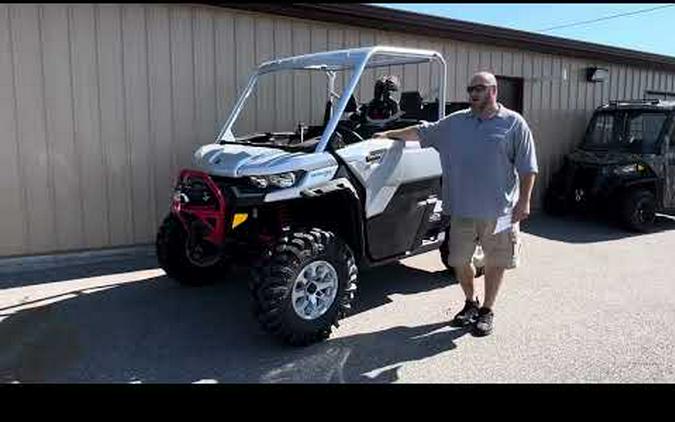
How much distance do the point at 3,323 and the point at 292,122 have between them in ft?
13.6

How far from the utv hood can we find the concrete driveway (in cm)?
122

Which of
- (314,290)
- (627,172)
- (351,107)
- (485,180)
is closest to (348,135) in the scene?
(351,107)

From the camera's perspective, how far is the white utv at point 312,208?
13.8ft

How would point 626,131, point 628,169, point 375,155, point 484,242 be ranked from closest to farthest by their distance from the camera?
point 484,242
point 375,155
point 628,169
point 626,131

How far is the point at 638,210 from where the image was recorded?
865 centimetres

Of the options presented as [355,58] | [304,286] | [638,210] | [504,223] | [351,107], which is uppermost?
[355,58]

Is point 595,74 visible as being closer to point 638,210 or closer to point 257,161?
point 638,210

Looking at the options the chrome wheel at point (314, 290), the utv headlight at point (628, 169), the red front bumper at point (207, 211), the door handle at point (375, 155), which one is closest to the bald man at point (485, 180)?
the door handle at point (375, 155)

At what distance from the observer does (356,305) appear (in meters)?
5.25

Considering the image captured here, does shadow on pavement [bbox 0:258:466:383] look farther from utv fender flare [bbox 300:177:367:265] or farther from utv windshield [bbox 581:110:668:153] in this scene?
utv windshield [bbox 581:110:668:153]

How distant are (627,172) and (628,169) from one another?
0.17 feet

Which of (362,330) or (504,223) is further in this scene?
(362,330)
